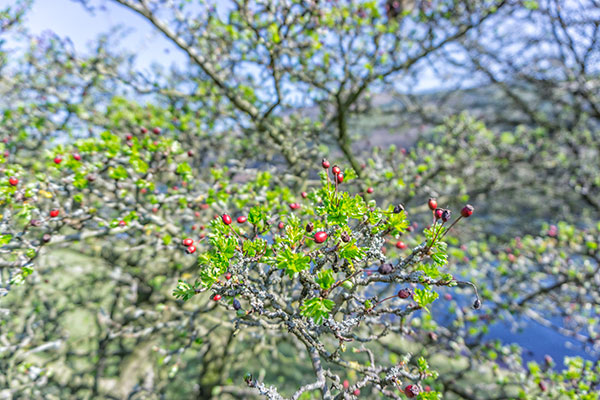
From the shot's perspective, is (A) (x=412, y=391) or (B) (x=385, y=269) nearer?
(B) (x=385, y=269)

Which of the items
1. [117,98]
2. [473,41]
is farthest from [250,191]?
[473,41]

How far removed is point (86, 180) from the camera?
10.8 feet

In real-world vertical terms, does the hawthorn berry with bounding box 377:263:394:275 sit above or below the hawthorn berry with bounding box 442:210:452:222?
below

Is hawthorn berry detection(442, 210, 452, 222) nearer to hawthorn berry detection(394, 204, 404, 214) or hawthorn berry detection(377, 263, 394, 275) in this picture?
hawthorn berry detection(394, 204, 404, 214)

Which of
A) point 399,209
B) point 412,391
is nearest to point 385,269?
point 399,209

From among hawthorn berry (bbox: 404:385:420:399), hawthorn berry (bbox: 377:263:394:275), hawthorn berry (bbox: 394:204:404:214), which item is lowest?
hawthorn berry (bbox: 404:385:420:399)

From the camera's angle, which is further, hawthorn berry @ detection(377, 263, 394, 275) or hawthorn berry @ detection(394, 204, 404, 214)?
hawthorn berry @ detection(394, 204, 404, 214)

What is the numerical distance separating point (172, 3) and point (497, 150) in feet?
25.8

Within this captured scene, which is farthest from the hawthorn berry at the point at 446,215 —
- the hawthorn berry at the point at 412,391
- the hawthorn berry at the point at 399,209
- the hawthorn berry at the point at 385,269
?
the hawthorn berry at the point at 412,391

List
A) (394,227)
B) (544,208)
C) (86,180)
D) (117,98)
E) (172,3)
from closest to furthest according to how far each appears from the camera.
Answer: (394,227) < (86,180) < (172,3) < (117,98) < (544,208)

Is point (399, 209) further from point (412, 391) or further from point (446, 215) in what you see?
point (412, 391)

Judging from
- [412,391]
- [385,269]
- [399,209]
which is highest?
[399,209]

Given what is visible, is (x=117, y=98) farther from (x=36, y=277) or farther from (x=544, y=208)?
(x=544, y=208)

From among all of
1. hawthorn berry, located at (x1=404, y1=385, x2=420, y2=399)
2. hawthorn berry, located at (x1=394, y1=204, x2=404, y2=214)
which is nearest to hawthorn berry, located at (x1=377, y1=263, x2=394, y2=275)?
hawthorn berry, located at (x1=394, y1=204, x2=404, y2=214)
